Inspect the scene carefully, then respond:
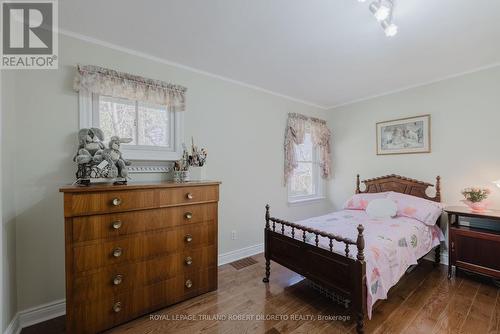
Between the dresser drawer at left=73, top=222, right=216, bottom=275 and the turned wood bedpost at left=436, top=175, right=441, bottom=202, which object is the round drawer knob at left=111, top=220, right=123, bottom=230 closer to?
the dresser drawer at left=73, top=222, right=216, bottom=275

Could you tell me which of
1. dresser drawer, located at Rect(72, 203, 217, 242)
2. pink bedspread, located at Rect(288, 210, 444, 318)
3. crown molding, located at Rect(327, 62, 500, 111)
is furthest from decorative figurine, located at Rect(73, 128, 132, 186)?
crown molding, located at Rect(327, 62, 500, 111)

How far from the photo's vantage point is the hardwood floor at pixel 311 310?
1.74m

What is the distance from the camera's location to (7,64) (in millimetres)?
1682

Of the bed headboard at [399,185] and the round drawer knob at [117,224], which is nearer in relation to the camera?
the round drawer knob at [117,224]

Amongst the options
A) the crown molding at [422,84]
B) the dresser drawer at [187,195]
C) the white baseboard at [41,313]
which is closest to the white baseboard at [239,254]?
the dresser drawer at [187,195]

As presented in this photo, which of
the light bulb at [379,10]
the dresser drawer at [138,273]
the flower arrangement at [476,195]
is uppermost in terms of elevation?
the light bulb at [379,10]

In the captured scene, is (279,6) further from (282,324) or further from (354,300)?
(282,324)

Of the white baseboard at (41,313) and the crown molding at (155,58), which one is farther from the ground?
the crown molding at (155,58)

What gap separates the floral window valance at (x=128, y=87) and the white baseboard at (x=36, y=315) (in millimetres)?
1902

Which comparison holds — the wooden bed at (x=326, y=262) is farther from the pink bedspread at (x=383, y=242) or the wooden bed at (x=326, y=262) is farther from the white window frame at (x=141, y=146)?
the white window frame at (x=141, y=146)

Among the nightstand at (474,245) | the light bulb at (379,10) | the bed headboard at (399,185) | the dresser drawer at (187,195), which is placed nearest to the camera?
the light bulb at (379,10)

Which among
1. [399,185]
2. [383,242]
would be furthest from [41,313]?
[399,185]

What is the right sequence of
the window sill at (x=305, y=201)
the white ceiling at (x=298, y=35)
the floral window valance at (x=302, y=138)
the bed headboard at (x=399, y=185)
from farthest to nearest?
1. the window sill at (x=305, y=201)
2. the floral window valance at (x=302, y=138)
3. the bed headboard at (x=399, y=185)
4. the white ceiling at (x=298, y=35)

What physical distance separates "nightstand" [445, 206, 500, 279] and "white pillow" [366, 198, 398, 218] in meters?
0.54
